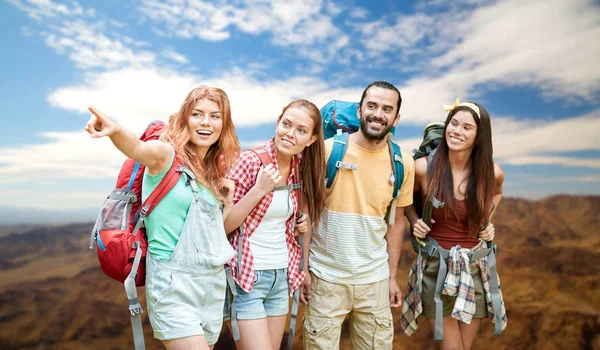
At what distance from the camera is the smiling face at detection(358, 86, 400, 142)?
318 cm

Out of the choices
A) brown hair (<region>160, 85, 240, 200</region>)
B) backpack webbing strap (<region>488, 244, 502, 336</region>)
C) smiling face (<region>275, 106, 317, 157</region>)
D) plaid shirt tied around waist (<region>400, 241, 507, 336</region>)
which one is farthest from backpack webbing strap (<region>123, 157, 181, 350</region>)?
backpack webbing strap (<region>488, 244, 502, 336</region>)

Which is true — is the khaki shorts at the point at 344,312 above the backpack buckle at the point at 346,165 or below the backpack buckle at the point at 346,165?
below

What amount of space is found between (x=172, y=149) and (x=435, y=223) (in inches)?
82.6

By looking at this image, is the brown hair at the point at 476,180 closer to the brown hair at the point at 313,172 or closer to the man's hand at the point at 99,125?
the brown hair at the point at 313,172

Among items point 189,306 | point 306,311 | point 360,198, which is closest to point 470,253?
point 360,198

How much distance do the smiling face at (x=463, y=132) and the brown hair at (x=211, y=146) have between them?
5.23ft

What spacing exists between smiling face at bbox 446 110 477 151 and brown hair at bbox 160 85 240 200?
159 centimetres

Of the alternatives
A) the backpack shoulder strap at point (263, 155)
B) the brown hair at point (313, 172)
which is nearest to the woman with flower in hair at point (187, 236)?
the backpack shoulder strap at point (263, 155)

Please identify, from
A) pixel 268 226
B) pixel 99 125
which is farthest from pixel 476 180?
pixel 99 125

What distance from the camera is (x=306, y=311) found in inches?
131

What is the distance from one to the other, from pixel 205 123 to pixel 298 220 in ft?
3.16

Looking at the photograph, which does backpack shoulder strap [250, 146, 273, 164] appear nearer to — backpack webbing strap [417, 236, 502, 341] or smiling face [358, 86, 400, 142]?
smiling face [358, 86, 400, 142]

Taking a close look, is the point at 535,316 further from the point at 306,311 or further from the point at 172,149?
the point at 172,149

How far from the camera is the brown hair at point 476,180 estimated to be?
3.35m
